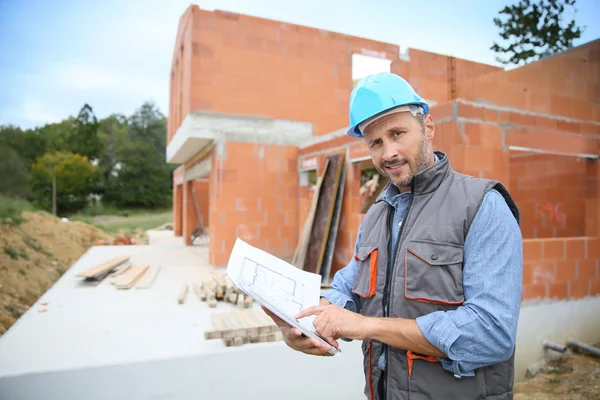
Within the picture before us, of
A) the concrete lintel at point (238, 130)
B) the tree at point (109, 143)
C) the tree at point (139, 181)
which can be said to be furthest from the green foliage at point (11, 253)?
the tree at point (109, 143)

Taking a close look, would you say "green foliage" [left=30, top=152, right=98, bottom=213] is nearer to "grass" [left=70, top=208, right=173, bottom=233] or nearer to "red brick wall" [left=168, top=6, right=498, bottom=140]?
"grass" [left=70, top=208, right=173, bottom=233]

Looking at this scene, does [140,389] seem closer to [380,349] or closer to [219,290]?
[219,290]

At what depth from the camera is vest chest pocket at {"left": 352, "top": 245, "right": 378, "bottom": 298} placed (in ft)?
4.66

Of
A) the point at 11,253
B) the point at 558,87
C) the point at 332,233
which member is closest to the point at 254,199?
the point at 332,233

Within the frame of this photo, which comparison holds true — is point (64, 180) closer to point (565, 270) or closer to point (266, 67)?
point (266, 67)

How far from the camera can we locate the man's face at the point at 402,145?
139 cm

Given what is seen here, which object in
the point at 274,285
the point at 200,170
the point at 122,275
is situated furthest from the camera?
the point at 200,170

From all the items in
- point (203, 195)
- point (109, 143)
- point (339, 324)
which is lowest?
point (339, 324)

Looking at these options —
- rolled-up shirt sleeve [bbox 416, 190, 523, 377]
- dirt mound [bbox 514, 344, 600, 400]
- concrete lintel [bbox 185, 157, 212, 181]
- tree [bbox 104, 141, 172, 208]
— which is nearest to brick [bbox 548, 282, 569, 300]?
dirt mound [bbox 514, 344, 600, 400]

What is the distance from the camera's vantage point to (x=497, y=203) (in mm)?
1203

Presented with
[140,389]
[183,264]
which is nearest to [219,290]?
[140,389]

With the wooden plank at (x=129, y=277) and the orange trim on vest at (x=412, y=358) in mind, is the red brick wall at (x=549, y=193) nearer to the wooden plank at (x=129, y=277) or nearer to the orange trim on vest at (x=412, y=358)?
the orange trim on vest at (x=412, y=358)

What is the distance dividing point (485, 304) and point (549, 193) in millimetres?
7683

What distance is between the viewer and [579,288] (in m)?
5.39
